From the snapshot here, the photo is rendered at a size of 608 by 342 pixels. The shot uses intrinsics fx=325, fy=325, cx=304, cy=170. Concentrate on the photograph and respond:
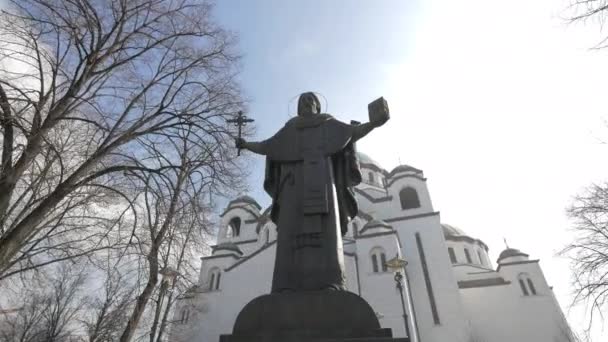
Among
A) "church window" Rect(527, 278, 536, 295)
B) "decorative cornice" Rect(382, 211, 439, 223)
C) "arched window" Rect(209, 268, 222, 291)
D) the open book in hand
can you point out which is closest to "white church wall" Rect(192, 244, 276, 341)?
"arched window" Rect(209, 268, 222, 291)

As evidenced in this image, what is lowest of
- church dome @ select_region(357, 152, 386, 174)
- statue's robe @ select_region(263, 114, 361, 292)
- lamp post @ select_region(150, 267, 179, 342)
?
statue's robe @ select_region(263, 114, 361, 292)

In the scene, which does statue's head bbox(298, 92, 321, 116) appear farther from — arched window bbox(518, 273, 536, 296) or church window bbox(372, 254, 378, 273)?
arched window bbox(518, 273, 536, 296)

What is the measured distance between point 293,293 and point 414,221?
23.6m

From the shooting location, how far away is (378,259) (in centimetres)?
2108

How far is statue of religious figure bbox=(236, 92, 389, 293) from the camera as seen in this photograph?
127 inches

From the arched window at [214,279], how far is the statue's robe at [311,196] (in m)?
23.5

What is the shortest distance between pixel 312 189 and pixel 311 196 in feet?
0.31

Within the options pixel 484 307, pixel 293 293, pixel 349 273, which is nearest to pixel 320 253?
pixel 293 293

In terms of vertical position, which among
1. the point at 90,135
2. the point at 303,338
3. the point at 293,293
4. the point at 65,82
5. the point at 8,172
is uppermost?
the point at 65,82

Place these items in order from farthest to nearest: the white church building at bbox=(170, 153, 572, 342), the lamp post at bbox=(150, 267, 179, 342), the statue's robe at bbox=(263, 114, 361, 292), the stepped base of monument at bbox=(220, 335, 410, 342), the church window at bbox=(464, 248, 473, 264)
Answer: the church window at bbox=(464, 248, 473, 264)
the white church building at bbox=(170, 153, 572, 342)
the lamp post at bbox=(150, 267, 179, 342)
the statue's robe at bbox=(263, 114, 361, 292)
the stepped base of monument at bbox=(220, 335, 410, 342)

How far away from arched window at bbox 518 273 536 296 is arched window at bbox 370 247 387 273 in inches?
487

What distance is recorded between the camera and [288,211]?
3.67m

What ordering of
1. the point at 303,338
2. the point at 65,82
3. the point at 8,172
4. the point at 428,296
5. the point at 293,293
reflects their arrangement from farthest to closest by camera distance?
the point at 428,296
the point at 65,82
the point at 8,172
the point at 293,293
the point at 303,338

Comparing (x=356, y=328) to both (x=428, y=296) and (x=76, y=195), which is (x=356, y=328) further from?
(x=428, y=296)
